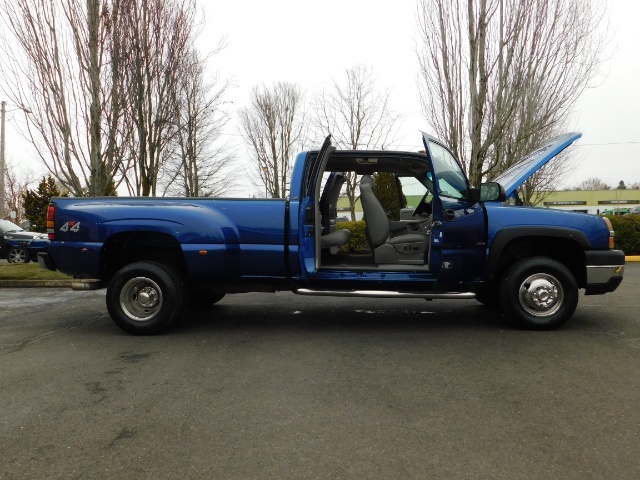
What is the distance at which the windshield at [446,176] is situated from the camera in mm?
5281

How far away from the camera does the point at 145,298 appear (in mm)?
5383

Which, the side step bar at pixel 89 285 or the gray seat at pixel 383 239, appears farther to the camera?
the gray seat at pixel 383 239

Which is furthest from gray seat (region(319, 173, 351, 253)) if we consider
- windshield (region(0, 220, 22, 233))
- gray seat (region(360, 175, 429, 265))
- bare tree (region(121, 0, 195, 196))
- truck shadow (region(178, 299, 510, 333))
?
windshield (region(0, 220, 22, 233))

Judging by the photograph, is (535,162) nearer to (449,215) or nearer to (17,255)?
(449,215)

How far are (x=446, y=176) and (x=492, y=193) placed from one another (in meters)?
0.51

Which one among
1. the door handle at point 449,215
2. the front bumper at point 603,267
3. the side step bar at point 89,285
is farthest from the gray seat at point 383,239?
the side step bar at point 89,285

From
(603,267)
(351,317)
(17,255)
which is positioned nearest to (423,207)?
(351,317)

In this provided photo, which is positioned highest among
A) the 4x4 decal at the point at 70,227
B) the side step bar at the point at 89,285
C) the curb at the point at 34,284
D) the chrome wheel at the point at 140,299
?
the 4x4 decal at the point at 70,227

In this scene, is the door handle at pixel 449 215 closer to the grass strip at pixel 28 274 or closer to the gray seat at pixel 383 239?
the gray seat at pixel 383 239

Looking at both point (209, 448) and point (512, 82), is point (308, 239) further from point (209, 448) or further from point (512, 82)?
point (512, 82)

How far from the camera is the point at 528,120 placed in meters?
13.8

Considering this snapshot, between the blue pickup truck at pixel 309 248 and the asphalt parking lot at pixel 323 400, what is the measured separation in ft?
1.49

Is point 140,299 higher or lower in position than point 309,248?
lower

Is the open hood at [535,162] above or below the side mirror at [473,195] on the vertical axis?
above
